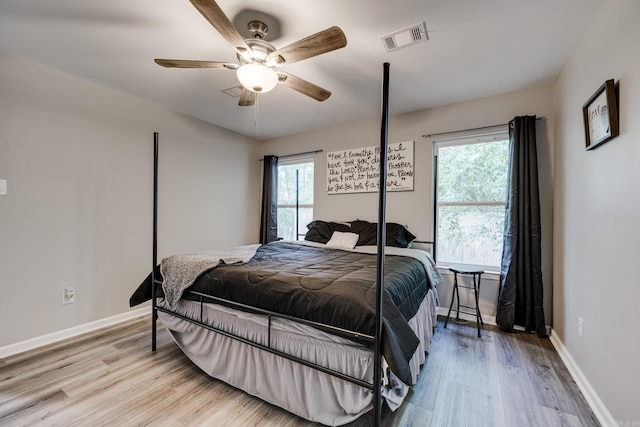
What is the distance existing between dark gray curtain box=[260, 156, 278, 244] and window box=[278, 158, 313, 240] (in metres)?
0.17

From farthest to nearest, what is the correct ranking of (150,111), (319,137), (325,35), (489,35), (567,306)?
(319,137), (150,111), (567,306), (489,35), (325,35)

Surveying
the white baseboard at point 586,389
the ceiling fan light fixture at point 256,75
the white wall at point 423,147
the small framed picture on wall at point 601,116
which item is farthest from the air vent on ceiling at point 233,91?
the white baseboard at point 586,389

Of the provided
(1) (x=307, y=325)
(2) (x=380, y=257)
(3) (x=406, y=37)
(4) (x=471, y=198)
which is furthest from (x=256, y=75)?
(4) (x=471, y=198)

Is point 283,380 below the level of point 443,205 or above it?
below

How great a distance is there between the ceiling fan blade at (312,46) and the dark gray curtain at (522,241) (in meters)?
2.15

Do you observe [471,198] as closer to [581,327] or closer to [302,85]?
[581,327]

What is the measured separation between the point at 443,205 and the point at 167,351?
10.1ft

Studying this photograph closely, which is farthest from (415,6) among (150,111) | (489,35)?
(150,111)

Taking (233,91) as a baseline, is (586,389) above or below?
below

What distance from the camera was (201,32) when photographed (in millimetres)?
1896

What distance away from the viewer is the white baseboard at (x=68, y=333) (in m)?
2.21

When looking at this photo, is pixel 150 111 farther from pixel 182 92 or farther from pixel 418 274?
pixel 418 274

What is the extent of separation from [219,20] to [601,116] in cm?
219

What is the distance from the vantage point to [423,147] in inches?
129
